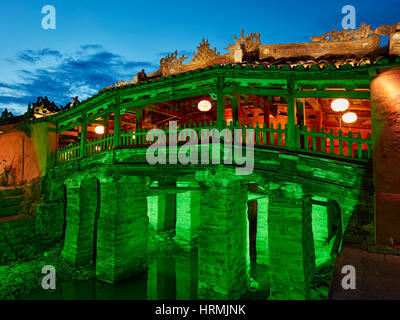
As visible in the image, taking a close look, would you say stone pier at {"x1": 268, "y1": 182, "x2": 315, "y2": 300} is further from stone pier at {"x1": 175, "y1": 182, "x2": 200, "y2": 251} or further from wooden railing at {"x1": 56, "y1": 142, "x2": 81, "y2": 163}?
wooden railing at {"x1": 56, "y1": 142, "x2": 81, "y2": 163}

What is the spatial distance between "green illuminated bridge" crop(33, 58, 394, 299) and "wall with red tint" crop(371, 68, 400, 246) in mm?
384

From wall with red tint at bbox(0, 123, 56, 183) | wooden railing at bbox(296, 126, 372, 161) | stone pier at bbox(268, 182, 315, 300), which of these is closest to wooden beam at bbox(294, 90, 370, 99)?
wooden railing at bbox(296, 126, 372, 161)

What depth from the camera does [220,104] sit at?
25.6ft

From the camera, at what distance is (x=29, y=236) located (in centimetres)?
1218

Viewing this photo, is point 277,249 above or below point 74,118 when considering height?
below

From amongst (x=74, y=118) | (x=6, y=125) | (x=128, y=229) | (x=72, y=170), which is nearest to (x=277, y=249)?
(x=128, y=229)

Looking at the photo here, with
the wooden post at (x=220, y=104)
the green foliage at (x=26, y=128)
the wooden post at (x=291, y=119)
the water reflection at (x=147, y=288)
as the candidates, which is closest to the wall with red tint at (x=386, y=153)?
the wooden post at (x=291, y=119)

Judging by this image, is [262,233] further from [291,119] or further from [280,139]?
[291,119]

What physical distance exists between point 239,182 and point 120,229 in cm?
526

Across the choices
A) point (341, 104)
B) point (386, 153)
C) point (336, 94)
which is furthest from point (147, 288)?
point (341, 104)
